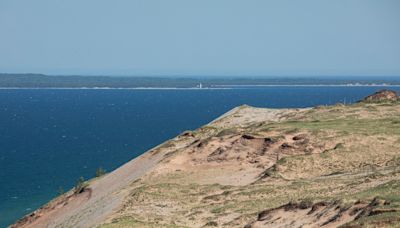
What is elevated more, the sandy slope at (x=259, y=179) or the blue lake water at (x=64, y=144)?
the sandy slope at (x=259, y=179)

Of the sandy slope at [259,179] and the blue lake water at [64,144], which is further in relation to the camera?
the blue lake water at [64,144]

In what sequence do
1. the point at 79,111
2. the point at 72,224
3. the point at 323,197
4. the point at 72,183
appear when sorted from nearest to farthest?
the point at 323,197, the point at 72,224, the point at 72,183, the point at 79,111

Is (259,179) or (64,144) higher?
(259,179)

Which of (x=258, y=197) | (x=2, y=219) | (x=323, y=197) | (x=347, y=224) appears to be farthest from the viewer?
(x=2, y=219)

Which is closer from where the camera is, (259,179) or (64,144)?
(259,179)

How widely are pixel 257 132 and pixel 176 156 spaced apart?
15.4 feet

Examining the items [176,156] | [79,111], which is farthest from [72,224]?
[79,111]

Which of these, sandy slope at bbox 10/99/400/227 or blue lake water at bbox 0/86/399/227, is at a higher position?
sandy slope at bbox 10/99/400/227

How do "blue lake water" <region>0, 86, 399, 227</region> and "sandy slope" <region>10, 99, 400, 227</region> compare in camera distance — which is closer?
"sandy slope" <region>10, 99, 400, 227</region>

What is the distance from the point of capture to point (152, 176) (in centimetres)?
4138

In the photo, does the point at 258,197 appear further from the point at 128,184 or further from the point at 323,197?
the point at 128,184

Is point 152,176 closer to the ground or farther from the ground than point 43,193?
farther from the ground

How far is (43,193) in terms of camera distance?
2438 inches

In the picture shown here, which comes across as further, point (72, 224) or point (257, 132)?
point (257, 132)
